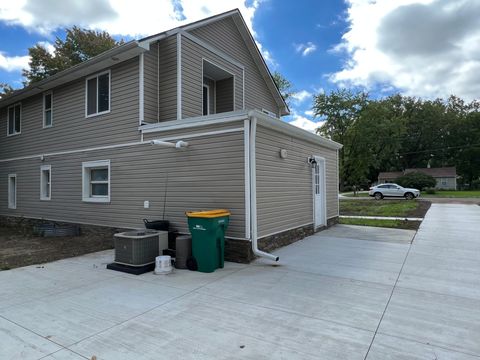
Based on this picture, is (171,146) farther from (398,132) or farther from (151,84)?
(398,132)

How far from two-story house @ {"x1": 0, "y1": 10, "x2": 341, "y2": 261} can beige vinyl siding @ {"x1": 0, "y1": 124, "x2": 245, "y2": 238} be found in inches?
1.1

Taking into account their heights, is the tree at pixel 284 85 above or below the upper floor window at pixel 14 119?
above

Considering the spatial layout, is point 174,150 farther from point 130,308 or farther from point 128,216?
point 130,308

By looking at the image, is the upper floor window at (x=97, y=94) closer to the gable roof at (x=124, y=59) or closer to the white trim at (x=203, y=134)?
the gable roof at (x=124, y=59)

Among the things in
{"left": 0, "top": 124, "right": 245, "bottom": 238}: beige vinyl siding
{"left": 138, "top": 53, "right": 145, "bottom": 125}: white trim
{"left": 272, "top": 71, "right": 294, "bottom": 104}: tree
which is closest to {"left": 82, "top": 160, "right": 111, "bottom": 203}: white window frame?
{"left": 0, "top": 124, "right": 245, "bottom": 238}: beige vinyl siding

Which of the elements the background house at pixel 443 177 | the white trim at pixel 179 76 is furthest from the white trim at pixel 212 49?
the background house at pixel 443 177

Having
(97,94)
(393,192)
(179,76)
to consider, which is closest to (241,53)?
(179,76)

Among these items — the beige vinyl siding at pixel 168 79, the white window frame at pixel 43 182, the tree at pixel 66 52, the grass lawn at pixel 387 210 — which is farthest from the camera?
the tree at pixel 66 52

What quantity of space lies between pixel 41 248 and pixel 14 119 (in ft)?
24.6

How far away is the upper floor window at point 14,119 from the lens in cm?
1197

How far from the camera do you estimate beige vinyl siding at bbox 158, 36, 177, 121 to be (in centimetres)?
805

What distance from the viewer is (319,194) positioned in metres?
9.87

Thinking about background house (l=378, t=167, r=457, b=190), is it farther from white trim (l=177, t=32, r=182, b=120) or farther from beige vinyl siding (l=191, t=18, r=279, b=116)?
white trim (l=177, t=32, r=182, b=120)

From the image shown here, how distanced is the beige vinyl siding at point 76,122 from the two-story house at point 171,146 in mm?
40
